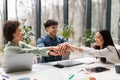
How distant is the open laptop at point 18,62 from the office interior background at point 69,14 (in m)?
1.76

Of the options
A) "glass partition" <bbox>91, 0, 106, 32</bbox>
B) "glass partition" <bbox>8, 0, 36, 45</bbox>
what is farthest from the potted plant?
"glass partition" <bbox>8, 0, 36, 45</bbox>

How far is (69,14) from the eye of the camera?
4336mm

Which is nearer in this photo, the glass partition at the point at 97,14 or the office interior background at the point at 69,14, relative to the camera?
the office interior background at the point at 69,14

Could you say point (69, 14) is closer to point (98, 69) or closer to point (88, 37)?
point (88, 37)

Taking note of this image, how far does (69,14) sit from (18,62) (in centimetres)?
248

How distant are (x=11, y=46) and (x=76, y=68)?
2.60 ft

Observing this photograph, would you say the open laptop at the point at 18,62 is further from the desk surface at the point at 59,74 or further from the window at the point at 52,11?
the window at the point at 52,11

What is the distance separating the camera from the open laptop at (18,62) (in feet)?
6.67

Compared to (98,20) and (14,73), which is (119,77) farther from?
(98,20)

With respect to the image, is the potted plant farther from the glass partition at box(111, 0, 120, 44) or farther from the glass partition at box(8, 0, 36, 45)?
the glass partition at box(8, 0, 36, 45)

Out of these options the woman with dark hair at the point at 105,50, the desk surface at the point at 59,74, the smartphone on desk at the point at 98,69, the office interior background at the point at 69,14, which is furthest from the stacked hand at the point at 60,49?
the office interior background at the point at 69,14

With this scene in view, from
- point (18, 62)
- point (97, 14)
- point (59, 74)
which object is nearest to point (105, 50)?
point (59, 74)

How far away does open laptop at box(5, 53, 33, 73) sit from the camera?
2.03m

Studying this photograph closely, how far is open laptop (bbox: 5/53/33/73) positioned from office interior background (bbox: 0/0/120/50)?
176 centimetres
